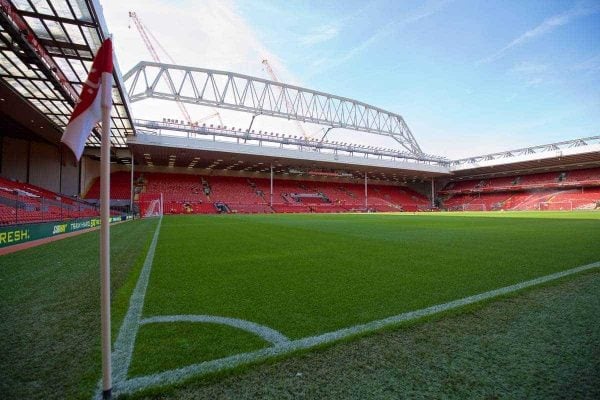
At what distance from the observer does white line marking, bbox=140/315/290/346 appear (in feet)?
7.89

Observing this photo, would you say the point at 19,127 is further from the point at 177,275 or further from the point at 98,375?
the point at 98,375

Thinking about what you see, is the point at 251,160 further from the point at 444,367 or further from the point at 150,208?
the point at 444,367

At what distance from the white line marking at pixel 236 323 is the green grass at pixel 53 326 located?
1.29 ft

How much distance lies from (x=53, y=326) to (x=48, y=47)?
48.6ft

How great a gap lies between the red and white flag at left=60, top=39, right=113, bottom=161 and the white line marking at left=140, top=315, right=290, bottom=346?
1.62 m

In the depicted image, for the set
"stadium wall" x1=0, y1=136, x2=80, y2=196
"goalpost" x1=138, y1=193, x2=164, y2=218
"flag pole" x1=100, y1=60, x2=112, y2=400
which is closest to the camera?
"flag pole" x1=100, y1=60, x2=112, y2=400

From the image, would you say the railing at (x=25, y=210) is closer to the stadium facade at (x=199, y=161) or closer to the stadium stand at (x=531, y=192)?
the stadium facade at (x=199, y=161)

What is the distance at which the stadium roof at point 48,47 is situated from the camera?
10133 mm

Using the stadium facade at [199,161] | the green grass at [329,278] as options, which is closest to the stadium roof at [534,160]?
the stadium facade at [199,161]

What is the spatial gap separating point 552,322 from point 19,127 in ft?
95.1

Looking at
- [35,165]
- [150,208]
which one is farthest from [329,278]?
[150,208]

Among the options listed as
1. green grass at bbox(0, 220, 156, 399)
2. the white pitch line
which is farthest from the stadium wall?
the white pitch line

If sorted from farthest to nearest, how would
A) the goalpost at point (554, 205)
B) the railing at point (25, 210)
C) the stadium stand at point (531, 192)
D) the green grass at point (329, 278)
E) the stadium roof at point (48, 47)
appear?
1. the stadium stand at point (531, 192)
2. the goalpost at point (554, 205)
3. the stadium roof at point (48, 47)
4. the railing at point (25, 210)
5. the green grass at point (329, 278)

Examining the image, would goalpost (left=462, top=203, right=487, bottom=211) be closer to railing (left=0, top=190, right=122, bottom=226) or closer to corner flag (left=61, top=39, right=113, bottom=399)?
railing (left=0, top=190, right=122, bottom=226)
